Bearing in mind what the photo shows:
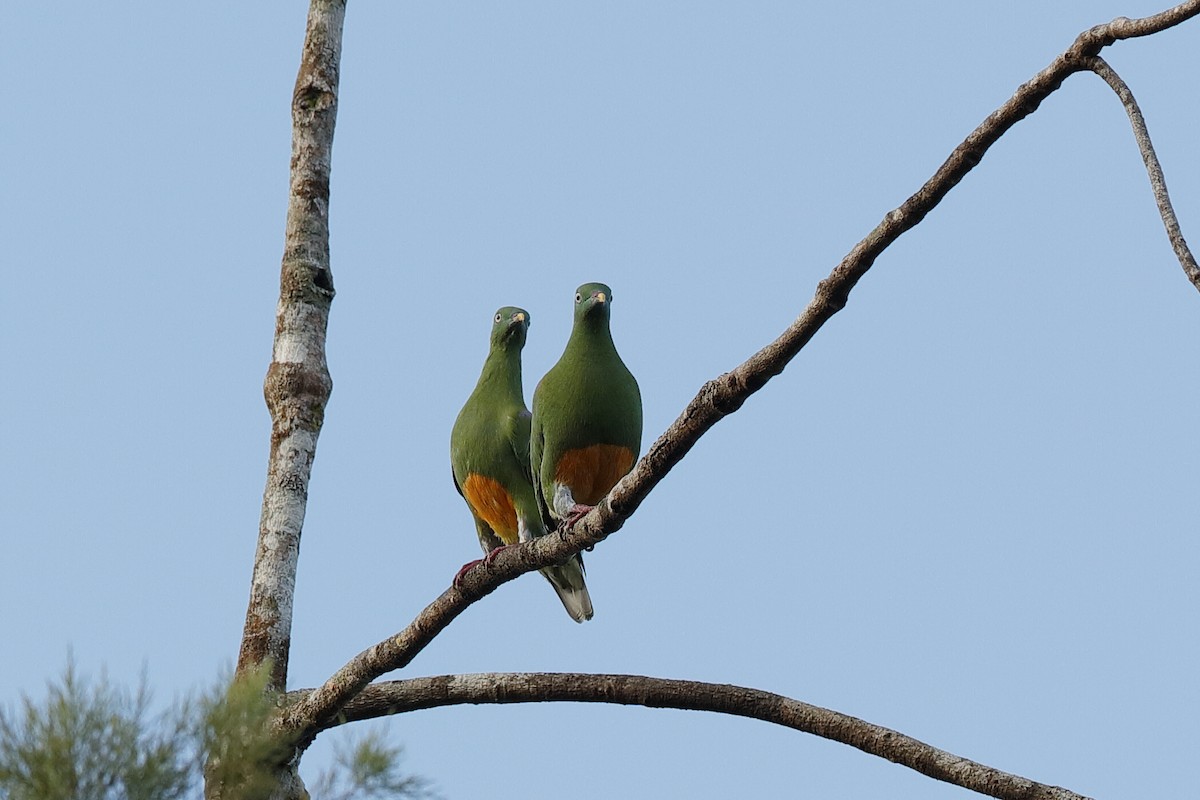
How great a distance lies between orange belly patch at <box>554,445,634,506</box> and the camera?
5457 mm

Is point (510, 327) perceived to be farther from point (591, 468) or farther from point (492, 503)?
point (591, 468)

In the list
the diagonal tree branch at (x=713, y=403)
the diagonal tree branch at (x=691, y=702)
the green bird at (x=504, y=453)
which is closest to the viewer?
the diagonal tree branch at (x=713, y=403)

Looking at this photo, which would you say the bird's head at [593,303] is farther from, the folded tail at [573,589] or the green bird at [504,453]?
the folded tail at [573,589]

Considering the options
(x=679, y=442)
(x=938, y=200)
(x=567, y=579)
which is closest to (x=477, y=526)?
(x=567, y=579)

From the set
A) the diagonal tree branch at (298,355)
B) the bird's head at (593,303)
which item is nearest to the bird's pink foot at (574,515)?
the bird's head at (593,303)

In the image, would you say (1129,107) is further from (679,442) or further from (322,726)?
(322,726)

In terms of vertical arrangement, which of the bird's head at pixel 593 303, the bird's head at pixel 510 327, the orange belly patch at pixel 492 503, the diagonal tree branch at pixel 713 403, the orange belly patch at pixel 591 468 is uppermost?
the bird's head at pixel 510 327

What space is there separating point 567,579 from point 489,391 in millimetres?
851

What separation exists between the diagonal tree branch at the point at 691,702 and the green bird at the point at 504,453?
121 centimetres

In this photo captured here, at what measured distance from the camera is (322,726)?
5.05 metres

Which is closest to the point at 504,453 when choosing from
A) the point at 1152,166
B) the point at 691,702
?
the point at 691,702

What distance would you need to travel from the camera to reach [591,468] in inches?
216

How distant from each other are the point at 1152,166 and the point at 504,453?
347cm

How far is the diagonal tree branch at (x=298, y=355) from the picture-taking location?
213 inches
